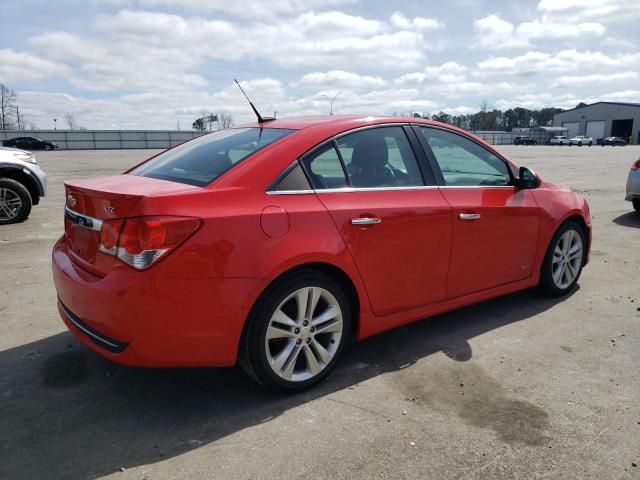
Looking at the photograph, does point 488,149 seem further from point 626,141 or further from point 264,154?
point 626,141

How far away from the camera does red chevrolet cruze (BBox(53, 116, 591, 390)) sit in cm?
266

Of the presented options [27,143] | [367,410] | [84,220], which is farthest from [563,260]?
[27,143]

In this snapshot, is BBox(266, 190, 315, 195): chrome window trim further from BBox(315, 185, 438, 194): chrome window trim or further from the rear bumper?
the rear bumper

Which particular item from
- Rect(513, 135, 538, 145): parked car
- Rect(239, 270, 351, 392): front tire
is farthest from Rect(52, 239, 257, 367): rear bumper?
Rect(513, 135, 538, 145): parked car

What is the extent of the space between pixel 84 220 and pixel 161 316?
812 mm

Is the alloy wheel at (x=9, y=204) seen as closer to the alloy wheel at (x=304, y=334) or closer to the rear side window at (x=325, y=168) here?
the rear side window at (x=325, y=168)

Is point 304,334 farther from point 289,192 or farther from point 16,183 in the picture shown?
point 16,183

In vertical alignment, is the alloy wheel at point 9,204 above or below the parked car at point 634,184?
below

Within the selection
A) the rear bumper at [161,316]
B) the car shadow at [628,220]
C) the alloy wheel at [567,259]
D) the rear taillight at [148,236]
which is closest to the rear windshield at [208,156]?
the rear taillight at [148,236]

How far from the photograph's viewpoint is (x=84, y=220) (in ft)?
9.80

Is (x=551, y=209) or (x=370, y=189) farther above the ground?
(x=370, y=189)

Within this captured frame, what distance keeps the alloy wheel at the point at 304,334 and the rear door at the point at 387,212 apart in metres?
0.32

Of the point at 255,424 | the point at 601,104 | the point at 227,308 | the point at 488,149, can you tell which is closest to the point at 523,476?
the point at 255,424

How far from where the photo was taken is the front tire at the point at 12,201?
8.48 m
